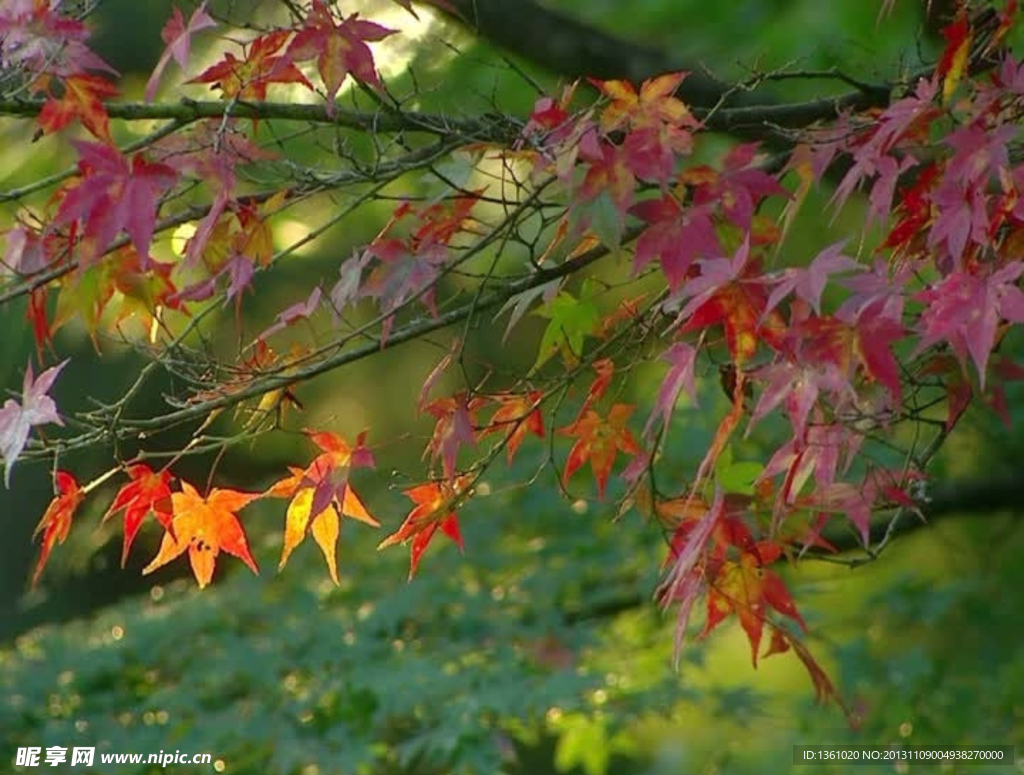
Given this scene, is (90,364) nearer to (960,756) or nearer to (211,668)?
(211,668)

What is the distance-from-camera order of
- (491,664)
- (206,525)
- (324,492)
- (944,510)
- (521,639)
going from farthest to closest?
(944,510) < (521,639) < (491,664) < (206,525) < (324,492)

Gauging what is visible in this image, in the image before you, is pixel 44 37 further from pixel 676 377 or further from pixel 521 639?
pixel 521 639

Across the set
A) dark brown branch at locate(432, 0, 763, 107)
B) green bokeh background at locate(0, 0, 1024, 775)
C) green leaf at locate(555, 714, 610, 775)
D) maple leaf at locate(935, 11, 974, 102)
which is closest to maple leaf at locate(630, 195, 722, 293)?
maple leaf at locate(935, 11, 974, 102)

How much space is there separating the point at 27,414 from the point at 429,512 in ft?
1.44

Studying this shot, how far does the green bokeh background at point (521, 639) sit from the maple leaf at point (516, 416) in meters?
0.84

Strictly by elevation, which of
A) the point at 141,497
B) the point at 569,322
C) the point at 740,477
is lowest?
the point at 740,477

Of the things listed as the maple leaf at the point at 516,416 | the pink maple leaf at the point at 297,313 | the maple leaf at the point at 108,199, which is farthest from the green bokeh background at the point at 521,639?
the maple leaf at the point at 108,199

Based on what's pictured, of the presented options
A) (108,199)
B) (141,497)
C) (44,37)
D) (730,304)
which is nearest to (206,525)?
(141,497)

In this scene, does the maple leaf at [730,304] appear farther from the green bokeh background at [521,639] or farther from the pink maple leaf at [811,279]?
the green bokeh background at [521,639]

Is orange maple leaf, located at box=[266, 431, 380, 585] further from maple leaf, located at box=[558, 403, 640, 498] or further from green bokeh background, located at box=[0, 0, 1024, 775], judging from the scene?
green bokeh background, located at box=[0, 0, 1024, 775]

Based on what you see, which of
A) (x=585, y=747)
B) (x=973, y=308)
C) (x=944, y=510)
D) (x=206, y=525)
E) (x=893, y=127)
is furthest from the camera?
(x=944, y=510)

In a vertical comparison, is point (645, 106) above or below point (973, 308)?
above

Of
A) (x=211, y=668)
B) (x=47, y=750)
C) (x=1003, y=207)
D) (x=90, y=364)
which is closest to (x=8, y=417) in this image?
(x=1003, y=207)

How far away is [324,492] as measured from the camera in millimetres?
1631
